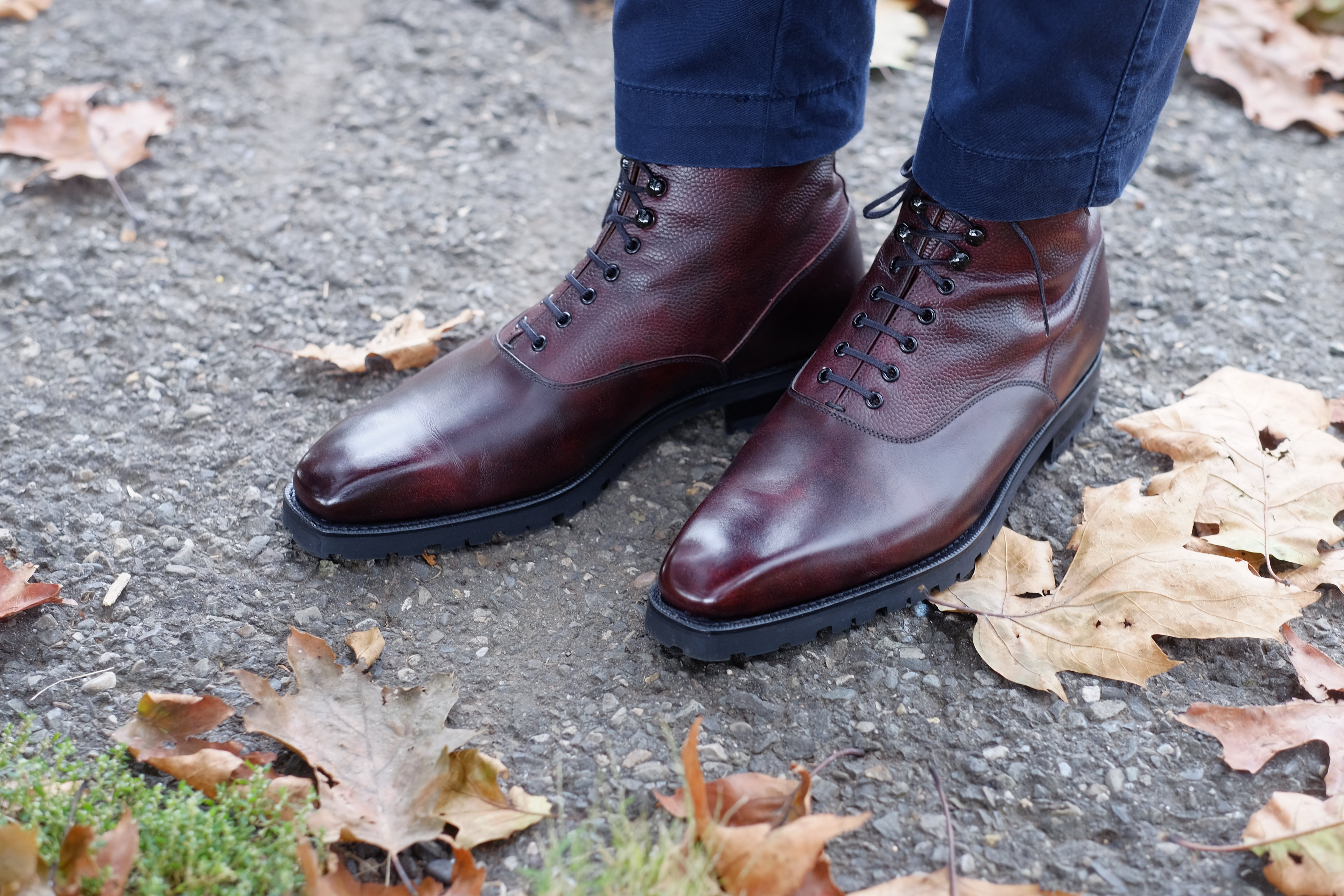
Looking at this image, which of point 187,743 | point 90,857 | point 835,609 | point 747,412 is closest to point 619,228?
point 747,412

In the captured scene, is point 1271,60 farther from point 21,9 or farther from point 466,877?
point 21,9

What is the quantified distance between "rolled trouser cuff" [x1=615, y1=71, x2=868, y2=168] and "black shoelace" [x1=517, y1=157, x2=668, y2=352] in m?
0.04

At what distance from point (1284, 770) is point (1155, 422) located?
648mm

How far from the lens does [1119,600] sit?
142cm

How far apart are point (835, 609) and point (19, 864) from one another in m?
0.95

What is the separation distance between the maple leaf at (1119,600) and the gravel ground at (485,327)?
0.15ft

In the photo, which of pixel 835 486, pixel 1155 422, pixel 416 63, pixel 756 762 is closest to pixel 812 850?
pixel 756 762

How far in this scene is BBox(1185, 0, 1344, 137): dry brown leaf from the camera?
2.72m

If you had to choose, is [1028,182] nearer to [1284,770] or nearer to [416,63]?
[1284,770]

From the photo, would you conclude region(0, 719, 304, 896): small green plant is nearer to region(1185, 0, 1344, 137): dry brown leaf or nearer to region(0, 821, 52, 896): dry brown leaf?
region(0, 821, 52, 896): dry brown leaf

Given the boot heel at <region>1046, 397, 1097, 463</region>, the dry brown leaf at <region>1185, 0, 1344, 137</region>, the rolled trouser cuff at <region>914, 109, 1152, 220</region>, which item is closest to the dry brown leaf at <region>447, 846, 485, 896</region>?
the rolled trouser cuff at <region>914, 109, 1152, 220</region>

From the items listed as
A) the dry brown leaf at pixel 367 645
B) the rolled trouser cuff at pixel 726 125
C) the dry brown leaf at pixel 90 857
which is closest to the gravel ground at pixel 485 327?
the dry brown leaf at pixel 367 645

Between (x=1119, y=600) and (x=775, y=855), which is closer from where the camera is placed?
(x=775, y=855)

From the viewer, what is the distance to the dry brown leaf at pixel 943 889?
1.12 metres
